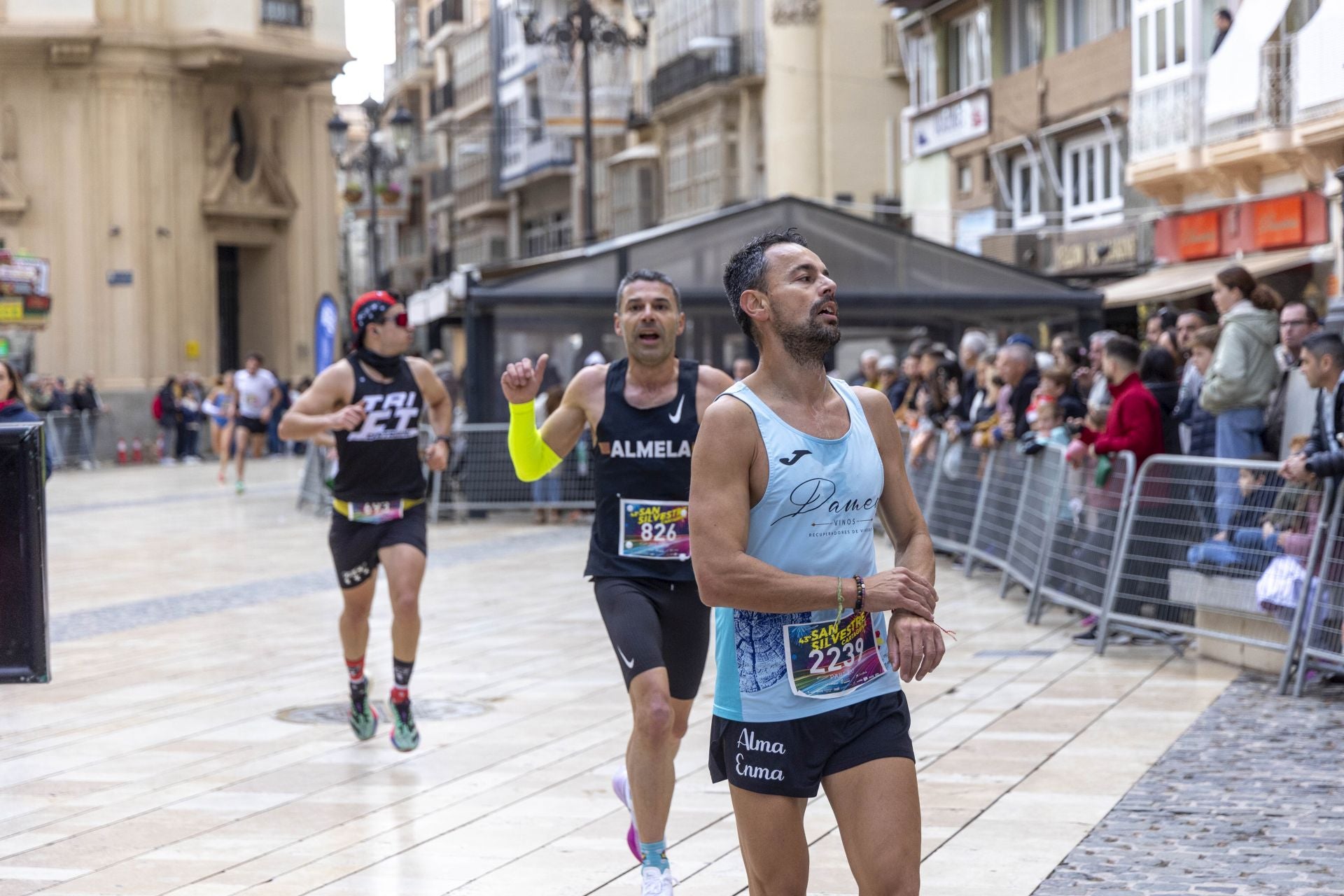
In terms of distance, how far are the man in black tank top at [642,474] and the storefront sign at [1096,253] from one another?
977 inches

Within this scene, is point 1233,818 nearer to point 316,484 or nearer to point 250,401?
point 316,484

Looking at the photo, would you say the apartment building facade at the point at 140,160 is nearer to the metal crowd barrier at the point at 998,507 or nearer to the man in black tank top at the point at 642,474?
the metal crowd barrier at the point at 998,507

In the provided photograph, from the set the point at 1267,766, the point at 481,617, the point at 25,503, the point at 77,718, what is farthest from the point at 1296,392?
the point at 25,503

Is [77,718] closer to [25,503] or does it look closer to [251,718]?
[251,718]

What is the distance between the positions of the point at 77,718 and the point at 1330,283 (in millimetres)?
18848

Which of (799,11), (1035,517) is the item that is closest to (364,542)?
(1035,517)

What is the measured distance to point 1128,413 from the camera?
1127cm

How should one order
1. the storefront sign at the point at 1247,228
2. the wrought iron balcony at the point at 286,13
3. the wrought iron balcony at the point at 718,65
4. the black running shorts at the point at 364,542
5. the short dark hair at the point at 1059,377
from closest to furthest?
the black running shorts at the point at 364,542 < the short dark hair at the point at 1059,377 < the storefront sign at the point at 1247,228 < the wrought iron balcony at the point at 286,13 < the wrought iron balcony at the point at 718,65

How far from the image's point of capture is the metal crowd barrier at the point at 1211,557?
930 centimetres

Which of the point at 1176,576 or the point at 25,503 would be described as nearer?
the point at 25,503

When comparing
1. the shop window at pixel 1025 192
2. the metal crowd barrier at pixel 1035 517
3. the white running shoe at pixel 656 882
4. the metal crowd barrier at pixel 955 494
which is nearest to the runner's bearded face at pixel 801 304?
the white running shoe at pixel 656 882

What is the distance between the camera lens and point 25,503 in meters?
5.30

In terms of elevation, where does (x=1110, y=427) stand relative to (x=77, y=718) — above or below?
above

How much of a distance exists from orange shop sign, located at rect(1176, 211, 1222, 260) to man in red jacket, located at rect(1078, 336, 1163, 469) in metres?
16.9
